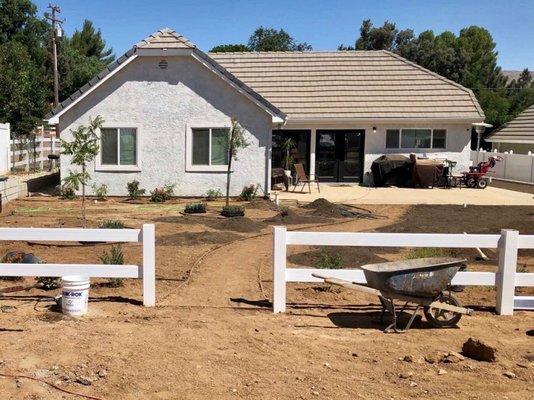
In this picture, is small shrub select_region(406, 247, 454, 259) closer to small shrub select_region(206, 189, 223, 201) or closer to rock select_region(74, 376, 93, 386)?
rock select_region(74, 376, 93, 386)

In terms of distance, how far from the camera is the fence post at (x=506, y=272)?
→ 22.7 feet

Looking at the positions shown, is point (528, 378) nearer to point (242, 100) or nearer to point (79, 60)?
point (242, 100)

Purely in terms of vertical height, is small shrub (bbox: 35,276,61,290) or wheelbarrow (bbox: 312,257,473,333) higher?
wheelbarrow (bbox: 312,257,473,333)

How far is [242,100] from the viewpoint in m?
19.8

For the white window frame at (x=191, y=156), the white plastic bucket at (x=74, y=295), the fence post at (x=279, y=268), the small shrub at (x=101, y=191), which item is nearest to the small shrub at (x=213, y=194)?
the white window frame at (x=191, y=156)

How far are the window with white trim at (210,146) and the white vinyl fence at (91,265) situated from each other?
12.9 metres

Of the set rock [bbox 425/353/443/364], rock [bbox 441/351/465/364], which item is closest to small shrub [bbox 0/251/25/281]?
rock [bbox 425/353/443/364]

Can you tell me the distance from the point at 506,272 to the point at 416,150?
18.9 metres

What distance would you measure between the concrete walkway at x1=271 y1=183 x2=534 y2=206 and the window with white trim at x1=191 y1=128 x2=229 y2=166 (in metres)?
2.37

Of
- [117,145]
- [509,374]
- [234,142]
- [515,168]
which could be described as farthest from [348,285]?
[515,168]

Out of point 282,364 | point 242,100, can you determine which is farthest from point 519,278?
point 242,100

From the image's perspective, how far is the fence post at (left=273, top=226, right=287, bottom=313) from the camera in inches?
273

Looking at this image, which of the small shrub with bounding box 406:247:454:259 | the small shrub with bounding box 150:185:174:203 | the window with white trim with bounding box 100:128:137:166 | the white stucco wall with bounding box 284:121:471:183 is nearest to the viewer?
the small shrub with bounding box 406:247:454:259

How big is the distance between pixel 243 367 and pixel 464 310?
270 centimetres
